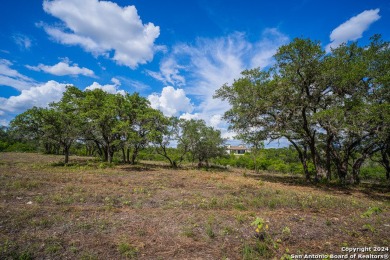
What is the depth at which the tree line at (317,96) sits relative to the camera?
1317 centimetres

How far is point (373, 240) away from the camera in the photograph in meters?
5.82

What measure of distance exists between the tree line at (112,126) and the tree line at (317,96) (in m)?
11.5

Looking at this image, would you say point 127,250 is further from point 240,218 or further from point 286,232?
point 286,232

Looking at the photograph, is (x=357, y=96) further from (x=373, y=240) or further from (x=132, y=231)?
(x=132, y=231)

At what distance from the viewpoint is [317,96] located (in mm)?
16469

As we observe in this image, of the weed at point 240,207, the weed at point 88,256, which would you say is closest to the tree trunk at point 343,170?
the weed at point 240,207

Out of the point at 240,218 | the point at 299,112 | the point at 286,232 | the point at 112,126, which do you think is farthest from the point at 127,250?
the point at 112,126

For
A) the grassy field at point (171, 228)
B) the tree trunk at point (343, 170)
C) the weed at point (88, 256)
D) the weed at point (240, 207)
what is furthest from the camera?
the tree trunk at point (343, 170)

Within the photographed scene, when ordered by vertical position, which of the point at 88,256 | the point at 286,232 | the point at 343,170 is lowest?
the point at 88,256

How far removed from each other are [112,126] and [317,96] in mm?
22070

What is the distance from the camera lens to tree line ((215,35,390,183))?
13.2 metres

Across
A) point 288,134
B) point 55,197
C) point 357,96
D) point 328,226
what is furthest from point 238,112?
point 55,197

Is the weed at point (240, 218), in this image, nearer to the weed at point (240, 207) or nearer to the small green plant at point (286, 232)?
the weed at point (240, 207)

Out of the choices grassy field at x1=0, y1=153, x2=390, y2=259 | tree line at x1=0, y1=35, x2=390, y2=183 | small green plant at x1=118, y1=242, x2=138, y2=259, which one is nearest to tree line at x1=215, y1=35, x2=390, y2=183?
tree line at x1=0, y1=35, x2=390, y2=183
